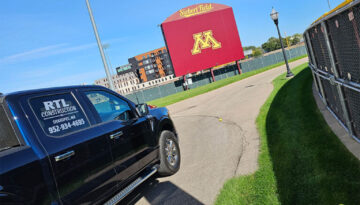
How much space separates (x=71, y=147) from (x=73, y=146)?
0.03 metres

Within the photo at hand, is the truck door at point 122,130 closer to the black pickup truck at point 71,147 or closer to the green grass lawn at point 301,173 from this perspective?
the black pickup truck at point 71,147

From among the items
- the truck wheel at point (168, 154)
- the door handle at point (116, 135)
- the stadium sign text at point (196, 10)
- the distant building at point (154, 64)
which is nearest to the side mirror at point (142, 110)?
the truck wheel at point (168, 154)

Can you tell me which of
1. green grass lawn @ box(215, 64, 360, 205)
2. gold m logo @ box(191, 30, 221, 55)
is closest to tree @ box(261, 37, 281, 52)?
gold m logo @ box(191, 30, 221, 55)

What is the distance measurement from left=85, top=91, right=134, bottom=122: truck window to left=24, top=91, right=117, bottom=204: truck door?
1.02 feet

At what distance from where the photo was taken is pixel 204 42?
149 feet

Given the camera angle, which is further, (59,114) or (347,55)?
(347,55)

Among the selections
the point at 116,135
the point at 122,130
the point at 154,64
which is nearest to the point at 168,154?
the point at 122,130

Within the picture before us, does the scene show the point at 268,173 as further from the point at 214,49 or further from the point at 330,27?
the point at 214,49

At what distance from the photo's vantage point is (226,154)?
19.2 ft

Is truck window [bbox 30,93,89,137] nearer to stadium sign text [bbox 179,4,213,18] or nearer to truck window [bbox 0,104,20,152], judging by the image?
truck window [bbox 0,104,20,152]

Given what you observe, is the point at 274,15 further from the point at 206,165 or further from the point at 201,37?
the point at 201,37

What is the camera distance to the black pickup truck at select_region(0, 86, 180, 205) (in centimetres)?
266

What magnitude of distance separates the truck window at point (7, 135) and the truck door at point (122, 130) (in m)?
1.22

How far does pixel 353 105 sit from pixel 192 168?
301 centimetres
